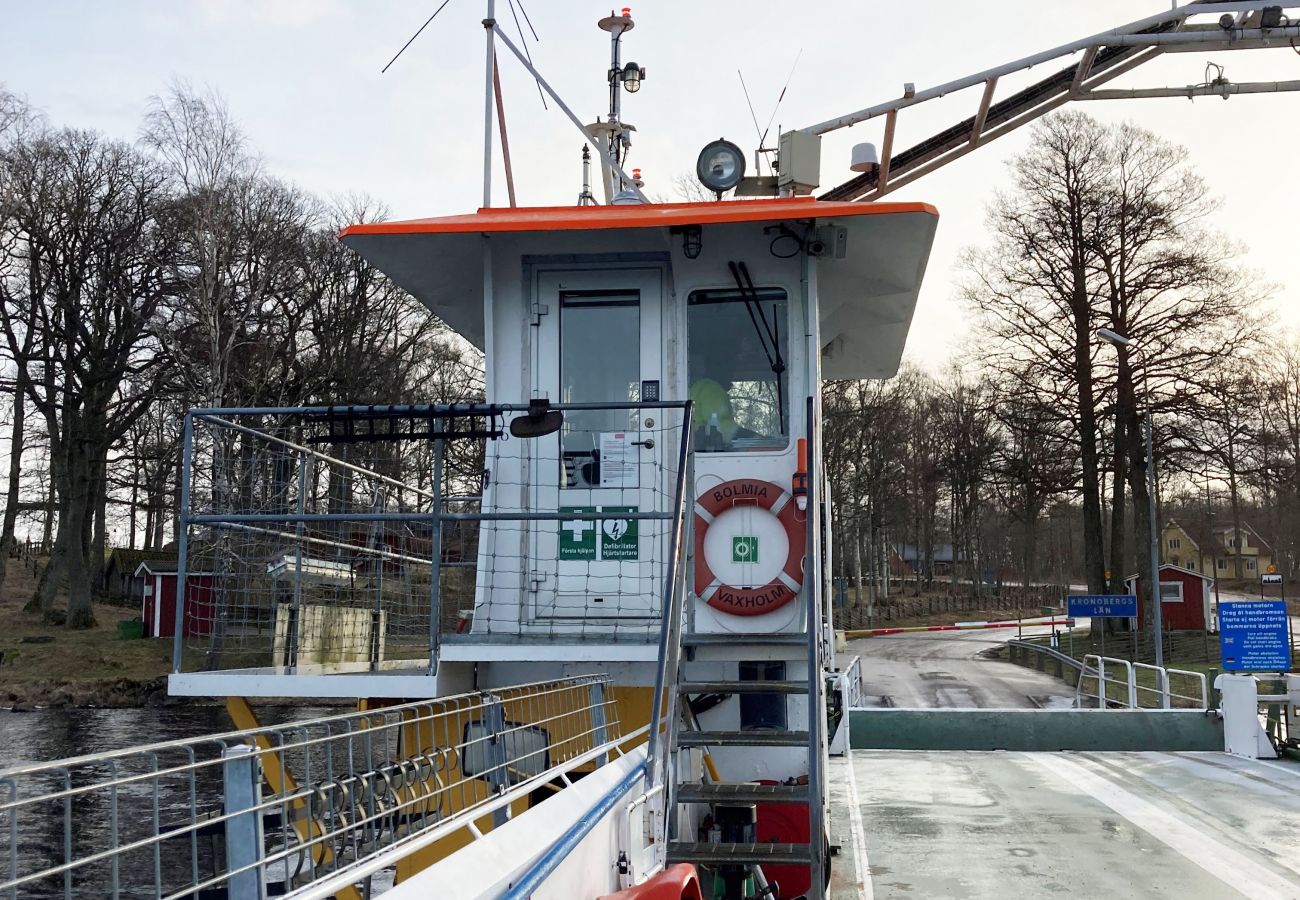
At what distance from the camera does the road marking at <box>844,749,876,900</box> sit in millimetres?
8023

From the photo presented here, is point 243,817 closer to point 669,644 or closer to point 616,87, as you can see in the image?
point 669,644

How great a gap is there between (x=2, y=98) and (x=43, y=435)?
10611 millimetres

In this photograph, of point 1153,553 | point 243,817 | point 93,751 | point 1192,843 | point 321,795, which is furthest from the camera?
point 1153,553

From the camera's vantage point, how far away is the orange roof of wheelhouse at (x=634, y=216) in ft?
23.7

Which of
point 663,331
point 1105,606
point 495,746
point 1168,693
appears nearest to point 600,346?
point 663,331

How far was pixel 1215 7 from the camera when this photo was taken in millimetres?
11273

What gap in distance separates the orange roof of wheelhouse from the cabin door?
0.51m

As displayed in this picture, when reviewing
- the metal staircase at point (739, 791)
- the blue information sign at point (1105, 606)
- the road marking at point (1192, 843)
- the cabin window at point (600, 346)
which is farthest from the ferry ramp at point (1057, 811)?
the blue information sign at point (1105, 606)

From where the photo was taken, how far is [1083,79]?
37.8 feet

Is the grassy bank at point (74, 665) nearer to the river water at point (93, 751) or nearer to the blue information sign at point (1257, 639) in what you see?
the river water at point (93, 751)

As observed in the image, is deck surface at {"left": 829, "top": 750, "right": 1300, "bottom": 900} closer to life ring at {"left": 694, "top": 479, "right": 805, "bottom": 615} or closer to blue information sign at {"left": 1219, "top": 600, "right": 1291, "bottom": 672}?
life ring at {"left": 694, "top": 479, "right": 805, "bottom": 615}

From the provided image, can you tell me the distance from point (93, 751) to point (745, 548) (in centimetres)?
1699

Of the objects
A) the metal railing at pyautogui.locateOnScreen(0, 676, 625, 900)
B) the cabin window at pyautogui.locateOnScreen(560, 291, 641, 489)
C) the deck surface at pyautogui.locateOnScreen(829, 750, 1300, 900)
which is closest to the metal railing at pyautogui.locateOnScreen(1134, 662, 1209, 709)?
the deck surface at pyautogui.locateOnScreen(829, 750, 1300, 900)

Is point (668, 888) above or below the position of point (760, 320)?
below
